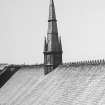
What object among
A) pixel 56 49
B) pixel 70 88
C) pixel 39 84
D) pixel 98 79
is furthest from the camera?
pixel 56 49

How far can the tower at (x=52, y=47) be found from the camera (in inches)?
1464

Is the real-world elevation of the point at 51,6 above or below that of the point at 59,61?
above

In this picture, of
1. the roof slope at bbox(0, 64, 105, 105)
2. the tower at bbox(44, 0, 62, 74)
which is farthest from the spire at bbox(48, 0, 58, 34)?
the roof slope at bbox(0, 64, 105, 105)

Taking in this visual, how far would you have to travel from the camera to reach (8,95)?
40094mm

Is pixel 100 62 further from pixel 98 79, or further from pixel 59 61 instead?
pixel 59 61

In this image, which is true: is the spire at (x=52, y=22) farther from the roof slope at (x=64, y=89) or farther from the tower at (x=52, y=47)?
the roof slope at (x=64, y=89)

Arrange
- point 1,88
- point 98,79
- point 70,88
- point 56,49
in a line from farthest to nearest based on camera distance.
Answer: point 1,88 → point 56,49 → point 70,88 → point 98,79

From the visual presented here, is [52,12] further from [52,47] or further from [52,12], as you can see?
[52,47]

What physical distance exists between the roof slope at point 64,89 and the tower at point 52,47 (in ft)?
5.43

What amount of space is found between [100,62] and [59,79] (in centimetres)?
667

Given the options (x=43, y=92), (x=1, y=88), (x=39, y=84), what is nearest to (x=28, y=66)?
(x=1, y=88)

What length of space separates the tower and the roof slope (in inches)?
65.2

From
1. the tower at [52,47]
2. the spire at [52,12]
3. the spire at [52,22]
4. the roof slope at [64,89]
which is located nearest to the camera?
the roof slope at [64,89]

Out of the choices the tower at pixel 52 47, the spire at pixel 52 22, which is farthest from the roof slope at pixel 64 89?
the spire at pixel 52 22
